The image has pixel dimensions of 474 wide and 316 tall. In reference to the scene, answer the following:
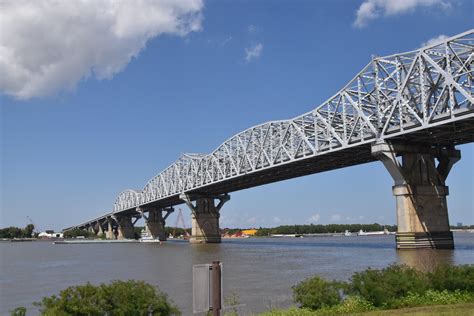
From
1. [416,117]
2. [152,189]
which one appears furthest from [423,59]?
[152,189]

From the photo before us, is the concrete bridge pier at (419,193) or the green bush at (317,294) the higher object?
the concrete bridge pier at (419,193)

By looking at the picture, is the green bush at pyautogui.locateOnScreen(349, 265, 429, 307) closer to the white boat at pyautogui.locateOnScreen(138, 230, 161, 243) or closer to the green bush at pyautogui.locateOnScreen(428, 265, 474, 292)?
the green bush at pyautogui.locateOnScreen(428, 265, 474, 292)

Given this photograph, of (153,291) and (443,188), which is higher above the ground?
(443,188)

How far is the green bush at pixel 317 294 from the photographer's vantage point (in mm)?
15992

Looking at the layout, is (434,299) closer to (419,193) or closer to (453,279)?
(453,279)

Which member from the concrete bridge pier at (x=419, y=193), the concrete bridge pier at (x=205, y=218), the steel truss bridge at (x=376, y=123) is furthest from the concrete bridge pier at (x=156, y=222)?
the concrete bridge pier at (x=419, y=193)

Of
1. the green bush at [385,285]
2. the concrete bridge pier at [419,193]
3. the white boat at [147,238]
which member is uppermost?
the concrete bridge pier at [419,193]

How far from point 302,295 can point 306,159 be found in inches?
2671

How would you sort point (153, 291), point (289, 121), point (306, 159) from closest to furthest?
point (153, 291)
point (306, 159)
point (289, 121)

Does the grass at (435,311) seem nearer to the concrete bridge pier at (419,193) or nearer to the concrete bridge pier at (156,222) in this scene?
the concrete bridge pier at (419,193)

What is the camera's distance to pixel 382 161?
215ft

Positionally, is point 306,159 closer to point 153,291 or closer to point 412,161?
point 412,161

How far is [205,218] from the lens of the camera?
133250 millimetres

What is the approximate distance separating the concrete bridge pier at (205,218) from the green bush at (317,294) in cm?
11451
